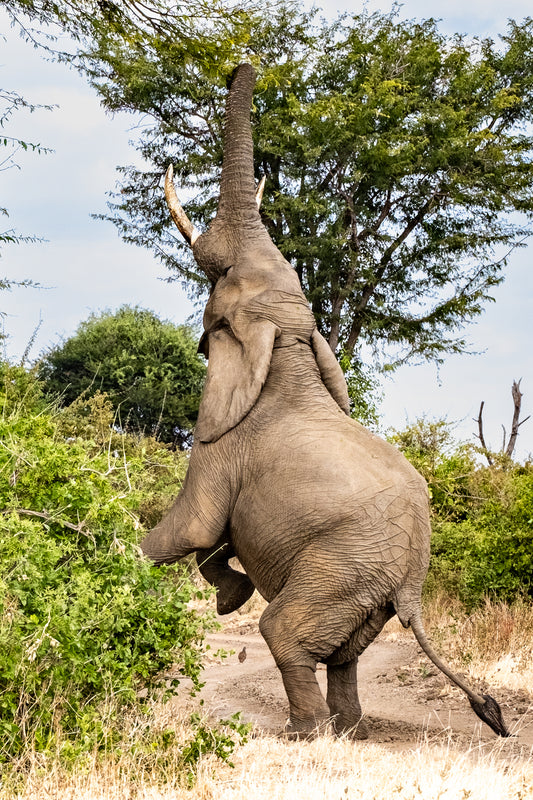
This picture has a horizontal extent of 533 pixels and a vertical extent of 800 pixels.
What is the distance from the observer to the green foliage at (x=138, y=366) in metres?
29.1

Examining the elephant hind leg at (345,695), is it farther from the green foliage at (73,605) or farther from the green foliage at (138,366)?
the green foliage at (138,366)

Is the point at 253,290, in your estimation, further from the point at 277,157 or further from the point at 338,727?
the point at 277,157

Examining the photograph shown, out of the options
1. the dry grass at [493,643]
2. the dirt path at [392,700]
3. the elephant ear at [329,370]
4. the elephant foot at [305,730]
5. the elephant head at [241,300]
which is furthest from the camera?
the dry grass at [493,643]

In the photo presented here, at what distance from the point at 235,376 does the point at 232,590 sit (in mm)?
1598

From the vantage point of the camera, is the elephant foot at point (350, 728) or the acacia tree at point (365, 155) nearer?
the elephant foot at point (350, 728)

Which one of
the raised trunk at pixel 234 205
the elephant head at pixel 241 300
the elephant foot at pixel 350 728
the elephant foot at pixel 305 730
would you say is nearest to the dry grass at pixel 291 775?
the elephant foot at pixel 305 730

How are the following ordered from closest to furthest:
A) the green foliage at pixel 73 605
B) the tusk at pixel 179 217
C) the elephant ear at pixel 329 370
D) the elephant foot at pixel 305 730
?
the green foliage at pixel 73 605 → the elephant foot at pixel 305 730 → the elephant ear at pixel 329 370 → the tusk at pixel 179 217

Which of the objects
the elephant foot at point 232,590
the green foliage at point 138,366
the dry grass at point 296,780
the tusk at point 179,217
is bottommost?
the dry grass at point 296,780

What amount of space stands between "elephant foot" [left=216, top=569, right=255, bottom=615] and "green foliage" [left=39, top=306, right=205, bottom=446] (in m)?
21.3

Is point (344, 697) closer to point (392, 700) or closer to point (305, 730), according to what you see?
point (305, 730)

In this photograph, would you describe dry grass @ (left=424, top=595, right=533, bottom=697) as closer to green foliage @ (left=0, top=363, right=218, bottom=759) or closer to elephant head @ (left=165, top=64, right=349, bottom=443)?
elephant head @ (left=165, top=64, right=349, bottom=443)

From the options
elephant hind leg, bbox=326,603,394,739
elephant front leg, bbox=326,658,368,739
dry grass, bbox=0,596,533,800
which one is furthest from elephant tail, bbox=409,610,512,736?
elephant front leg, bbox=326,658,368,739

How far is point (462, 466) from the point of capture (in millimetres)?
15969

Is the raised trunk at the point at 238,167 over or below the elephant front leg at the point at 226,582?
over
